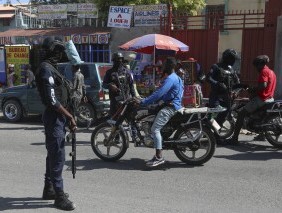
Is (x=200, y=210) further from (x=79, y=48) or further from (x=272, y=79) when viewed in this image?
(x=79, y=48)

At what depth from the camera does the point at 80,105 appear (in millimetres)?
10641

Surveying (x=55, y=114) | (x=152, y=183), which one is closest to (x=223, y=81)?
(x=152, y=183)

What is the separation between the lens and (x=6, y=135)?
9367 millimetres

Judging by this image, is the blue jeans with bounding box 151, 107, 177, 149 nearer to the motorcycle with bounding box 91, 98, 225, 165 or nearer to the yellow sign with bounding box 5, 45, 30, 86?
the motorcycle with bounding box 91, 98, 225, 165

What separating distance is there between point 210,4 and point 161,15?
731cm

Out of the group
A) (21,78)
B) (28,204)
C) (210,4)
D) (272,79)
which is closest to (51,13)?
(21,78)

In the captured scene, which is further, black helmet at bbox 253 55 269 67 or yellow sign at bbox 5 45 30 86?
yellow sign at bbox 5 45 30 86

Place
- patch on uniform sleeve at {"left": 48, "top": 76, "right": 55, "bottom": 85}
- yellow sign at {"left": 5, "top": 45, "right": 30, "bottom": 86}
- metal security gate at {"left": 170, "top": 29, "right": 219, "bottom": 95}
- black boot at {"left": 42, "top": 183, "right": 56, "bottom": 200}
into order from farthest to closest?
yellow sign at {"left": 5, "top": 45, "right": 30, "bottom": 86} → metal security gate at {"left": 170, "top": 29, "right": 219, "bottom": 95} → black boot at {"left": 42, "top": 183, "right": 56, "bottom": 200} → patch on uniform sleeve at {"left": 48, "top": 76, "right": 55, "bottom": 85}

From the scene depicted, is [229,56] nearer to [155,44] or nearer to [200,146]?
[200,146]

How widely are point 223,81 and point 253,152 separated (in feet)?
4.95

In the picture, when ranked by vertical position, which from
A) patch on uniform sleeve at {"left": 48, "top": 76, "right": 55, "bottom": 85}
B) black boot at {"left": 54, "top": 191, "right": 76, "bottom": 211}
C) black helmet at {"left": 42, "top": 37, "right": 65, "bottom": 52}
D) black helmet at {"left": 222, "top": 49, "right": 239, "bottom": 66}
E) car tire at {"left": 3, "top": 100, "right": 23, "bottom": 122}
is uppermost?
black helmet at {"left": 42, "top": 37, "right": 65, "bottom": 52}

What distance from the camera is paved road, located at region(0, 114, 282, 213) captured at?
4733 millimetres

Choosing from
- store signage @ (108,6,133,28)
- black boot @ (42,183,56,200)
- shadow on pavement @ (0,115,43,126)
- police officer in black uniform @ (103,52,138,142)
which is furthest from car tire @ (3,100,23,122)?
black boot @ (42,183,56,200)

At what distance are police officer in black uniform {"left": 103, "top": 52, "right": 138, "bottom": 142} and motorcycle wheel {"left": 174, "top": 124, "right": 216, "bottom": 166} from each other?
199 centimetres
